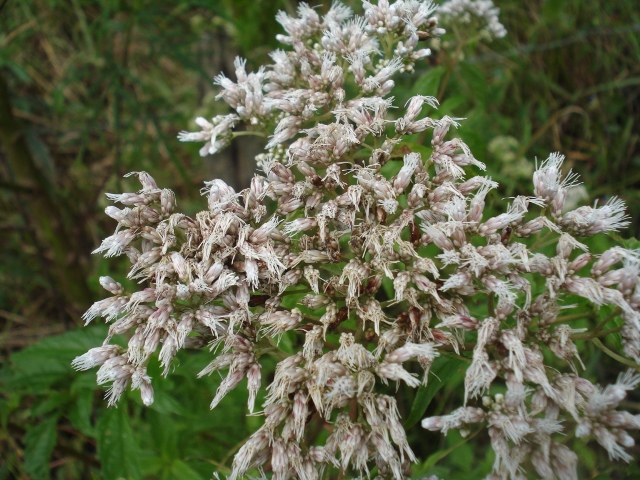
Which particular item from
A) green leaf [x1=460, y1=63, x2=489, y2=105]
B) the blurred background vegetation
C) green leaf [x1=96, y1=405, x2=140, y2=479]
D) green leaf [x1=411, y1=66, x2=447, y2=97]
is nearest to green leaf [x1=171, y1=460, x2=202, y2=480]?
the blurred background vegetation

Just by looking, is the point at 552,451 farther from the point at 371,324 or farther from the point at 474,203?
the point at 474,203

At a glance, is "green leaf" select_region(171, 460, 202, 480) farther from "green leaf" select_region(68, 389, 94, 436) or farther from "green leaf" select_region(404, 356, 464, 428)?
"green leaf" select_region(404, 356, 464, 428)

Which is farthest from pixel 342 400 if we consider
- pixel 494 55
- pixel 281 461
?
pixel 494 55

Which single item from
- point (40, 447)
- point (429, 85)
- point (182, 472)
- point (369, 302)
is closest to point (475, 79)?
point (429, 85)

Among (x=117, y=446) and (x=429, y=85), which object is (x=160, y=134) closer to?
(x=429, y=85)

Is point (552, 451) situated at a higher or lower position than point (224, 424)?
higher

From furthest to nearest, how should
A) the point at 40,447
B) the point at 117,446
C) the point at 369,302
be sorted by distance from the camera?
1. the point at 40,447
2. the point at 117,446
3. the point at 369,302

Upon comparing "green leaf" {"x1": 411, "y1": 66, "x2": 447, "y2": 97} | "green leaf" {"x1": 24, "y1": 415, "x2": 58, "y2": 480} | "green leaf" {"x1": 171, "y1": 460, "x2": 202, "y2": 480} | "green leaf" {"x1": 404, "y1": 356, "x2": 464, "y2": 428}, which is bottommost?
"green leaf" {"x1": 171, "y1": 460, "x2": 202, "y2": 480}
